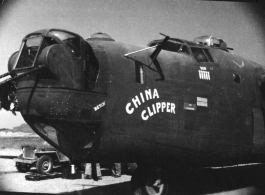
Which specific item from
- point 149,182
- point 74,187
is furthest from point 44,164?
point 149,182

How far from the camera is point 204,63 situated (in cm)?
804

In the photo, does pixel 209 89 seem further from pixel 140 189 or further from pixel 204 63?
pixel 140 189

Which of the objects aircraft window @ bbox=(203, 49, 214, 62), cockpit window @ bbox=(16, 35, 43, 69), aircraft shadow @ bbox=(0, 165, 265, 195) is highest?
aircraft window @ bbox=(203, 49, 214, 62)

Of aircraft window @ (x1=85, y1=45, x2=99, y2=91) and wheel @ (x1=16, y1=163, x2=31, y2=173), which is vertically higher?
aircraft window @ (x1=85, y1=45, x2=99, y2=91)

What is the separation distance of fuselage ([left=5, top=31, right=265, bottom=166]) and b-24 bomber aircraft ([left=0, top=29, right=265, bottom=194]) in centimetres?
2

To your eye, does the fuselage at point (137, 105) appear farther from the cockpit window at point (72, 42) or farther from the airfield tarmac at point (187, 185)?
the airfield tarmac at point (187, 185)

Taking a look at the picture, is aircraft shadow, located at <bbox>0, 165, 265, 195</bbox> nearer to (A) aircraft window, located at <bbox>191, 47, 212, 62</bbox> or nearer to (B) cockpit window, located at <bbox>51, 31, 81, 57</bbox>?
(A) aircraft window, located at <bbox>191, 47, 212, 62</bbox>

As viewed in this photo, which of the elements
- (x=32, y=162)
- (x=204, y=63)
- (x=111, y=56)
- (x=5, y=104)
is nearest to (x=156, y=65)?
(x=111, y=56)

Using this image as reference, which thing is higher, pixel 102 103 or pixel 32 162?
pixel 102 103

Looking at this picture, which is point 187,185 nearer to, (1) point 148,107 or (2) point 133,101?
(1) point 148,107

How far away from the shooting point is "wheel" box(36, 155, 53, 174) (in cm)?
1549

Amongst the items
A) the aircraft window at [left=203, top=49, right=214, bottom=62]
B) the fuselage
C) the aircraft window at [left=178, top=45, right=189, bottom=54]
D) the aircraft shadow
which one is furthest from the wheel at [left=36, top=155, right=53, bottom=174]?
the aircraft window at [left=203, top=49, right=214, bottom=62]

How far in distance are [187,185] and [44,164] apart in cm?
815

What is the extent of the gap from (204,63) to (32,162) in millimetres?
11883
